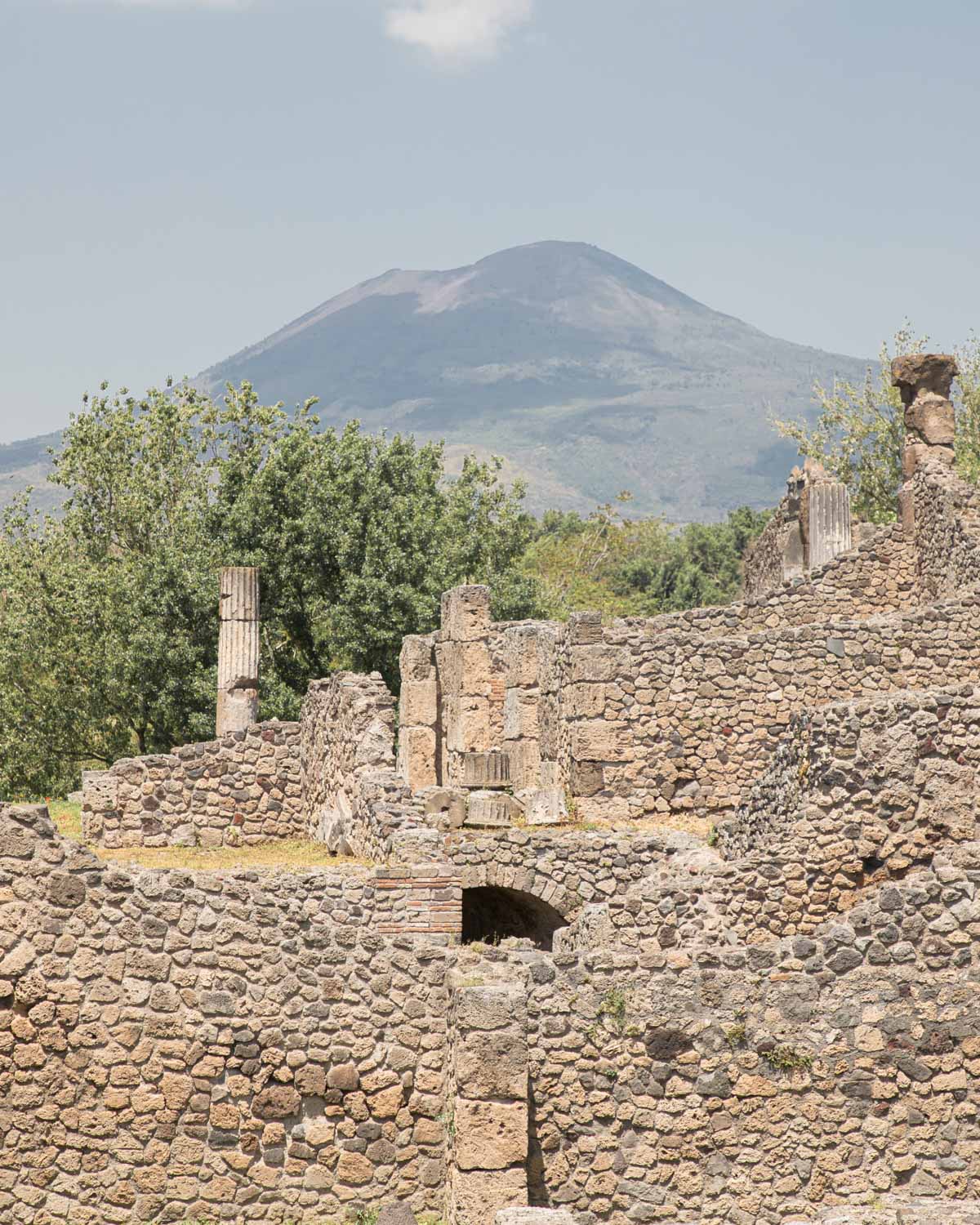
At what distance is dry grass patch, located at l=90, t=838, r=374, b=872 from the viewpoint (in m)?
20.6

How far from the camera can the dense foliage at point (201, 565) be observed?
35031mm

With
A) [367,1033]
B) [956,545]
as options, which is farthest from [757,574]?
[367,1033]

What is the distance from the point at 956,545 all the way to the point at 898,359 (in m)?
6.41

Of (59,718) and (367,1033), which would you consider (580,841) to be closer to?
(367,1033)

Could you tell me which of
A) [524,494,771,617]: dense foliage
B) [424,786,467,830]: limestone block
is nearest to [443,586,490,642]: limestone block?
[424,786,467,830]: limestone block

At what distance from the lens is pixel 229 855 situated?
2217cm

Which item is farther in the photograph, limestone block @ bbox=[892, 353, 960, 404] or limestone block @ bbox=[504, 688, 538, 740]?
limestone block @ bbox=[892, 353, 960, 404]

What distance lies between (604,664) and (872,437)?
117 ft

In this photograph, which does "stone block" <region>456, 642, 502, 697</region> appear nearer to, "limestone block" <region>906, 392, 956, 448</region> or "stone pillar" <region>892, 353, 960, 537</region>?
"stone pillar" <region>892, 353, 960, 537</region>

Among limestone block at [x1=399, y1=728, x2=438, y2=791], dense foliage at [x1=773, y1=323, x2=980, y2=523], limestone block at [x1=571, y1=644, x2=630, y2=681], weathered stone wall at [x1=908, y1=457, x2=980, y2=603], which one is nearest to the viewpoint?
limestone block at [x1=571, y1=644, x2=630, y2=681]

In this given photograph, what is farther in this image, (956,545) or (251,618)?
(251,618)

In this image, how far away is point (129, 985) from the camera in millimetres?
11031

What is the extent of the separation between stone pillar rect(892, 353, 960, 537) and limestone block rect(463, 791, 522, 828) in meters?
9.24

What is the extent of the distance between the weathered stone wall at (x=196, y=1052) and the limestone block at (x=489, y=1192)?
0.78 metres
